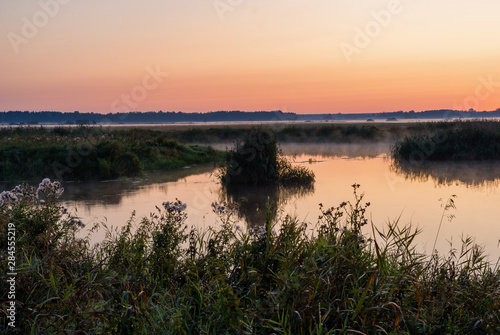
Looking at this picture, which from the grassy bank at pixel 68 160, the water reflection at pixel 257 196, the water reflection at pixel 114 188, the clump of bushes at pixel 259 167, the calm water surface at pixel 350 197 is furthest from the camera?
the grassy bank at pixel 68 160

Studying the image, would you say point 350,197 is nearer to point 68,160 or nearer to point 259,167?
point 259,167

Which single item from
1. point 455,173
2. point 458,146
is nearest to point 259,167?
point 455,173

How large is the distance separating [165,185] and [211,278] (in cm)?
1223

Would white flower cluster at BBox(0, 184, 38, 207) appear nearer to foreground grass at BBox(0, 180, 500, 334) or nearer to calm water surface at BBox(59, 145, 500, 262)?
foreground grass at BBox(0, 180, 500, 334)

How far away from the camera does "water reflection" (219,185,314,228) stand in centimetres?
1209

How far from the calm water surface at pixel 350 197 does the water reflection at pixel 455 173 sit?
3 centimetres

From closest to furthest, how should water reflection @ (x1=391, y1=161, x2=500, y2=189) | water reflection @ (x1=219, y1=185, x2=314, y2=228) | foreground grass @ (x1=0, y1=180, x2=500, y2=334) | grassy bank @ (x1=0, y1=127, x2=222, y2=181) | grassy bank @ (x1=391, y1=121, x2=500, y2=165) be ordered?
foreground grass @ (x1=0, y1=180, x2=500, y2=334) < water reflection @ (x1=219, y1=185, x2=314, y2=228) < water reflection @ (x1=391, y1=161, x2=500, y2=189) < grassy bank @ (x1=0, y1=127, x2=222, y2=181) < grassy bank @ (x1=391, y1=121, x2=500, y2=165)

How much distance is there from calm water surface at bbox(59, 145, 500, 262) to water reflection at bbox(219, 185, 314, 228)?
3 centimetres

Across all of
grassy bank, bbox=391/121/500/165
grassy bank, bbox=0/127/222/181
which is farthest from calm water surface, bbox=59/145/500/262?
grassy bank, bbox=391/121/500/165

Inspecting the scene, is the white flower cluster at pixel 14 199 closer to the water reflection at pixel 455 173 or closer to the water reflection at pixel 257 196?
A: the water reflection at pixel 257 196

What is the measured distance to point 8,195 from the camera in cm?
728

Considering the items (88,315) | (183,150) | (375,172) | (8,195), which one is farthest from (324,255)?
(183,150)

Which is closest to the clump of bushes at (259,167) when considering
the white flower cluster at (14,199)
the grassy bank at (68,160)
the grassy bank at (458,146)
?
the grassy bank at (68,160)

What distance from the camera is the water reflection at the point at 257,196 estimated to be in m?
12.1
